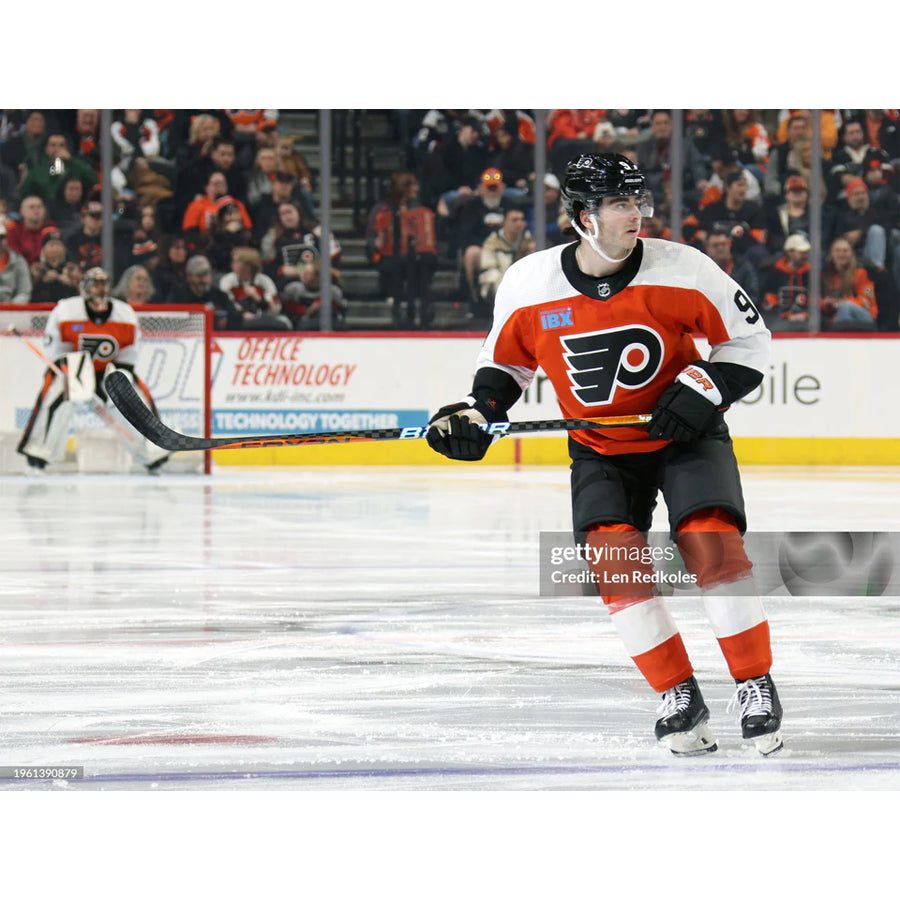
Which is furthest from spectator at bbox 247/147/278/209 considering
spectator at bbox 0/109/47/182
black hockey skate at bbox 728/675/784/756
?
black hockey skate at bbox 728/675/784/756

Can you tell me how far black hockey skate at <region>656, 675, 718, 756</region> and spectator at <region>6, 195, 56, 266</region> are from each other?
8363 millimetres

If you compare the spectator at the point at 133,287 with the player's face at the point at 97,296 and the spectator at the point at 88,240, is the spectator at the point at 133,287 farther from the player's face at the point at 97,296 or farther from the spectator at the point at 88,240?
the player's face at the point at 97,296

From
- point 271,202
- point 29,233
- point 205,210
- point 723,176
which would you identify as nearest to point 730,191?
point 723,176

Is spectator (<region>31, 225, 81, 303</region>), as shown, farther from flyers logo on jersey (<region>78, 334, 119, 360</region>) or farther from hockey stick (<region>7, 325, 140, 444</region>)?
flyers logo on jersey (<region>78, 334, 119, 360</region>)

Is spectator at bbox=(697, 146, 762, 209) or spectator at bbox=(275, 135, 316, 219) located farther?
spectator at bbox=(697, 146, 762, 209)

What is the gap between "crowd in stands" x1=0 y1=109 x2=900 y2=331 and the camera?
33.7ft

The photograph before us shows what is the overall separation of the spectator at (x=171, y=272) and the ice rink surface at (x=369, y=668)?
3.98m

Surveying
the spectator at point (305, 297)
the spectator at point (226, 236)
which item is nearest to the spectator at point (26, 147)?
the spectator at point (226, 236)

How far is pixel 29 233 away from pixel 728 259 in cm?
486

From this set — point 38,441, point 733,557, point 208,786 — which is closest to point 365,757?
point 208,786

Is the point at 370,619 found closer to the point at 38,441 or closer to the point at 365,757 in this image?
the point at 365,757

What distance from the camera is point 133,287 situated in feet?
32.9

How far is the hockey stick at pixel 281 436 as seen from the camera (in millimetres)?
2742

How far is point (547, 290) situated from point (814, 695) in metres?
1.06
